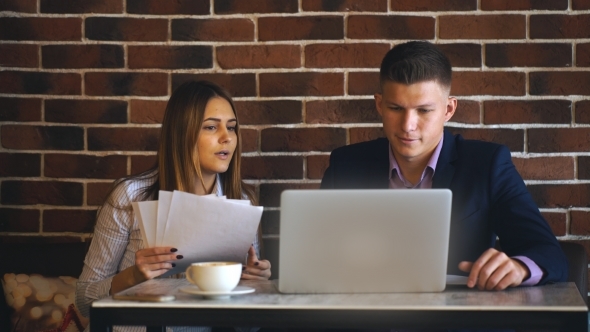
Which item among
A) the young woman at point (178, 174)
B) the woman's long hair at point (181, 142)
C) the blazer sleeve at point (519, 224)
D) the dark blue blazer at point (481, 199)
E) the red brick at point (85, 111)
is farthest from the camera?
the red brick at point (85, 111)

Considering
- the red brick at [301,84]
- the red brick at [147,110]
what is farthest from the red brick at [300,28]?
the red brick at [147,110]

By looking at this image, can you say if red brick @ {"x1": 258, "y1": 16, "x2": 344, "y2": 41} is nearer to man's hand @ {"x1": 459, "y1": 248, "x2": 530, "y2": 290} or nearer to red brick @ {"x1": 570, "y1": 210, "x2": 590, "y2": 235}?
red brick @ {"x1": 570, "y1": 210, "x2": 590, "y2": 235}

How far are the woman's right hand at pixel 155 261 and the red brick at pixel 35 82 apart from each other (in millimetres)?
971

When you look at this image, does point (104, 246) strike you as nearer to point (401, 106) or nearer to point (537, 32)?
point (401, 106)

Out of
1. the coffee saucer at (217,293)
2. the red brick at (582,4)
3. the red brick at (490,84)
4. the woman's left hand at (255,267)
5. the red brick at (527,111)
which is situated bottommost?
the woman's left hand at (255,267)

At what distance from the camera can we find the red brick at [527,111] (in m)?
2.29

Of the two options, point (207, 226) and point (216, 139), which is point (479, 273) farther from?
point (216, 139)

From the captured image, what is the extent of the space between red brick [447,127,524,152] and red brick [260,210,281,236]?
65 centimetres

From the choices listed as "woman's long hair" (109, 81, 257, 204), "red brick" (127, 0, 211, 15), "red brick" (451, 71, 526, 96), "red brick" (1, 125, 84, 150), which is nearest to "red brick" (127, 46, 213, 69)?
"red brick" (127, 0, 211, 15)

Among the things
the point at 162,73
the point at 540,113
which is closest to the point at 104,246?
the point at 162,73

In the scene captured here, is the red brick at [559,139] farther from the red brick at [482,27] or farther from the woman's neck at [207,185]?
the woman's neck at [207,185]

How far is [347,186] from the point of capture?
2070mm

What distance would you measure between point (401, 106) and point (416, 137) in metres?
0.09

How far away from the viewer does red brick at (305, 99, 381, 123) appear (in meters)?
2.33
